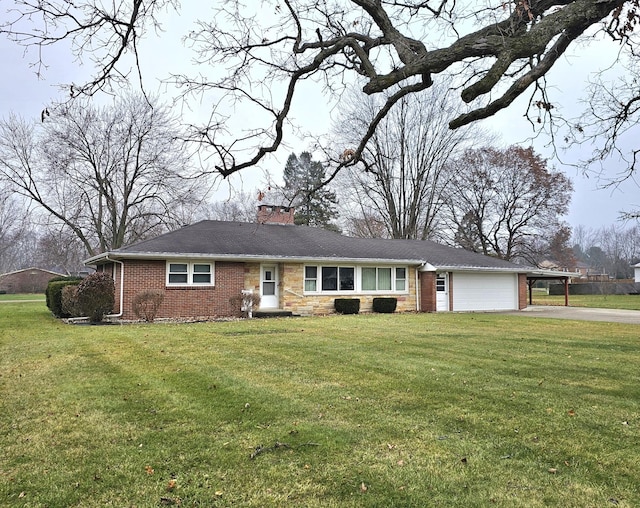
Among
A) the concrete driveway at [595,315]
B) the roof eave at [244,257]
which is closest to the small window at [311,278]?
the roof eave at [244,257]

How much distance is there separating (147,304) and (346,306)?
317 inches

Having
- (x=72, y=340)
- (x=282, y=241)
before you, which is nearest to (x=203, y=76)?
(x=72, y=340)

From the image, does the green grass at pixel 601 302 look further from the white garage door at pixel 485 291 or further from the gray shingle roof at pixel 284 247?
the gray shingle roof at pixel 284 247

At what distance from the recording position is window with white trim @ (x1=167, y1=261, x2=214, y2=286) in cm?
1712

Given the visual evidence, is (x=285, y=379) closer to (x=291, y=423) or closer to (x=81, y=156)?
(x=291, y=423)

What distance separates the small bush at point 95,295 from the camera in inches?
599

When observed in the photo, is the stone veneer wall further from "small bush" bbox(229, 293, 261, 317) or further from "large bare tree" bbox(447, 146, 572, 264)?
"large bare tree" bbox(447, 146, 572, 264)

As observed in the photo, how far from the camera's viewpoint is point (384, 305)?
20.5 meters

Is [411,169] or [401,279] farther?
[411,169]

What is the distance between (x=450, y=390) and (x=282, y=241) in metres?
15.7

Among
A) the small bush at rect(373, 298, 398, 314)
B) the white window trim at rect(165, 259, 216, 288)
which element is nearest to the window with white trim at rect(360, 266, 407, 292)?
the small bush at rect(373, 298, 398, 314)

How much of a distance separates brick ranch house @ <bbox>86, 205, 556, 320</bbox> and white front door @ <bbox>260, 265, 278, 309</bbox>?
0.14 feet

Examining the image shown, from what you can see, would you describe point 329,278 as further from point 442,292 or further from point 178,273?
point 178,273

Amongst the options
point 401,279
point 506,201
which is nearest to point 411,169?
point 506,201
